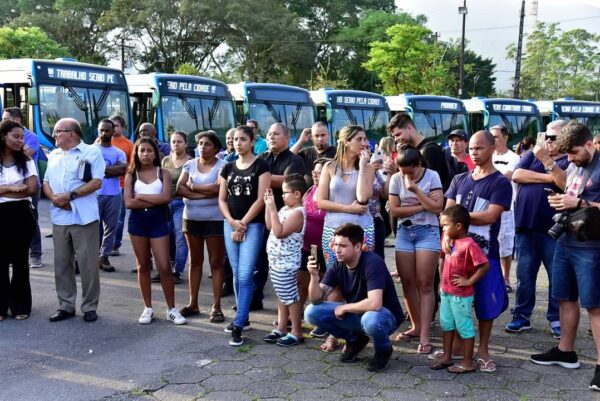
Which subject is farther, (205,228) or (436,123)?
(436,123)

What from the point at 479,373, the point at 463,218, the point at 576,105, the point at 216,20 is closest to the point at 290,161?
the point at 463,218

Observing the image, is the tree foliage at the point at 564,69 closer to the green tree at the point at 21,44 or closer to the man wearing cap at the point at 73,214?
the green tree at the point at 21,44

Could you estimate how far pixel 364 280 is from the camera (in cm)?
461

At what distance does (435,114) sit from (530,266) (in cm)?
1532

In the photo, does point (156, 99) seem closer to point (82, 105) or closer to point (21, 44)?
point (82, 105)

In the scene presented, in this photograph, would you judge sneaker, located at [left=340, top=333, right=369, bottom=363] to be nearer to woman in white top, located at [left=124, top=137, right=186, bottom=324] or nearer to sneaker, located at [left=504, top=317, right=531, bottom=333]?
sneaker, located at [left=504, top=317, right=531, bottom=333]

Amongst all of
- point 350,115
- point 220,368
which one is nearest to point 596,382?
point 220,368

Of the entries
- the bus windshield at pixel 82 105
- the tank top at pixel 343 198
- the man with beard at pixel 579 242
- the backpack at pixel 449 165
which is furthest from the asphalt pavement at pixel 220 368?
the bus windshield at pixel 82 105

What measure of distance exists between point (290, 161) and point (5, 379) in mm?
2877

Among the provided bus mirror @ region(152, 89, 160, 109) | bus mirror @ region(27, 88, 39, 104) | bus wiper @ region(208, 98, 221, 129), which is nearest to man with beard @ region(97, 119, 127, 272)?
bus mirror @ region(27, 88, 39, 104)

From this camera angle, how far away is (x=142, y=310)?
613 centimetres

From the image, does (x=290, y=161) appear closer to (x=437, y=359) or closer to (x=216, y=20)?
(x=437, y=359)

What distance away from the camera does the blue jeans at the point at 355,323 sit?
446 cm

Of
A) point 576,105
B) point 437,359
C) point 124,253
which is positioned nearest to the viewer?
point 437,359
